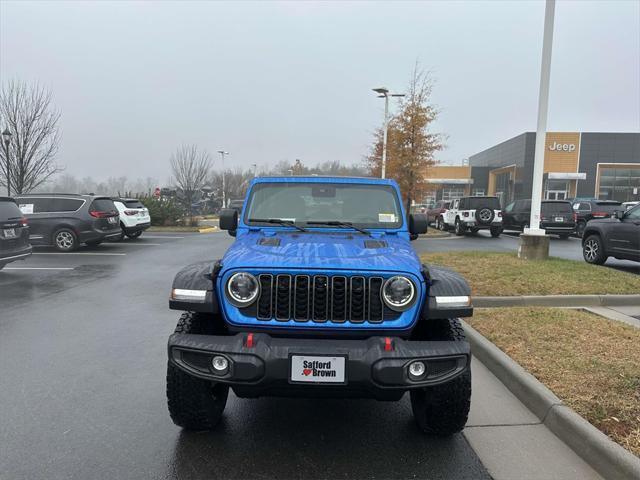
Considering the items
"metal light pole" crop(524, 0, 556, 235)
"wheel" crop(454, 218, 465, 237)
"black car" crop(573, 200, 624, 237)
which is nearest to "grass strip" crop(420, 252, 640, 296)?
"metal light pole" crop(524, 0, 556, 235)

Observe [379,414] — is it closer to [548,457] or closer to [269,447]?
[269,447]

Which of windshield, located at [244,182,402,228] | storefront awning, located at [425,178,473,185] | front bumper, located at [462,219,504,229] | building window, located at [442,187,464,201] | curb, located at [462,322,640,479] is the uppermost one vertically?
storefront awning, located at [425,178,473,185]

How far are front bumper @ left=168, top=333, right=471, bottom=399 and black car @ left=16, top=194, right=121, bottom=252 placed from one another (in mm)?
12746

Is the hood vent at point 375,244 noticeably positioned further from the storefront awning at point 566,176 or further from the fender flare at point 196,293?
the storefront awning at point 566,176

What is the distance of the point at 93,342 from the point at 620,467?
5.08 m

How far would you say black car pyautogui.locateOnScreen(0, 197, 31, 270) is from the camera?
8844 mm

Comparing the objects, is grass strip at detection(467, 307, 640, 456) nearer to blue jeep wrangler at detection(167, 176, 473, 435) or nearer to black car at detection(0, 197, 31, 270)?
blue jeep wrangler at detection(167, 176, 473, 435)

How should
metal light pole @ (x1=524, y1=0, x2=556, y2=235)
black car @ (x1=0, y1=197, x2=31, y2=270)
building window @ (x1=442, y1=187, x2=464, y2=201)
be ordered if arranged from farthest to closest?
building window @ (x1=442, y1=187, x2=464, y2=201) → metal light pole @ (x1=524, y1=0, x2=556, y2=235) → black car @ (x1=0, y1=197, x2=31, y2=270)

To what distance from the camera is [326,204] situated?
424cm

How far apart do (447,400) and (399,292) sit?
32.0 inches

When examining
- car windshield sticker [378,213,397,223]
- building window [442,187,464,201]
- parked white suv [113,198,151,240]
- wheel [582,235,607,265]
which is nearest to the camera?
car windshield sticker [378,213,397,223]

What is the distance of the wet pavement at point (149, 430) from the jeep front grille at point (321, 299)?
907 millimetres

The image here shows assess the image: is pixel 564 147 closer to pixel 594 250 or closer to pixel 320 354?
pixel 594 250

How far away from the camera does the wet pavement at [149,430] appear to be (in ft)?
9.20
